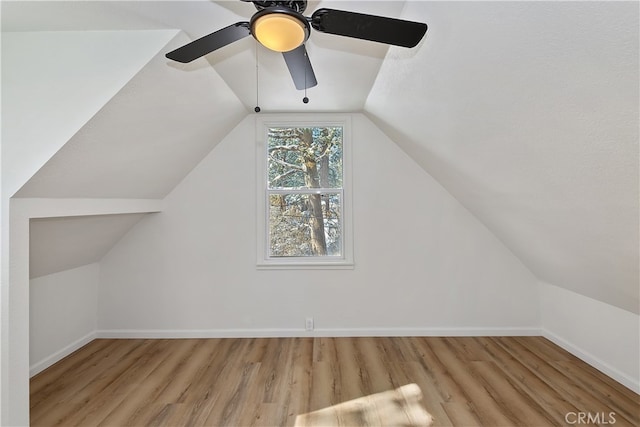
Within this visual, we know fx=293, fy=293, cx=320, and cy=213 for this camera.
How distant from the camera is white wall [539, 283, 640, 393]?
217cm

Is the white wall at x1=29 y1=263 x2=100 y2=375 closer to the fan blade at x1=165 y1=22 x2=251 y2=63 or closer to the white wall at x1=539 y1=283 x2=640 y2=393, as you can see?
the fan blade at x1=165 y1=22 x2=251 y2=63

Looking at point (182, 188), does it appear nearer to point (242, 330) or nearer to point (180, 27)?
point (242, 330)

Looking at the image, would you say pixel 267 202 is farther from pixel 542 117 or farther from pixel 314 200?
pixel 542 117

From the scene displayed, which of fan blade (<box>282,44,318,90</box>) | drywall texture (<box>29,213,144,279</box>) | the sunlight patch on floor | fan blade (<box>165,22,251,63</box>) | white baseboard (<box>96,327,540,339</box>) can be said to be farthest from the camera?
white baseboard (<box>96,327,540,339</box>)

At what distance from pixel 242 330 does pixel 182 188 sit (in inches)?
63.4

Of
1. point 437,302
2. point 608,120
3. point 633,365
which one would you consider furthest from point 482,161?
point 633,365

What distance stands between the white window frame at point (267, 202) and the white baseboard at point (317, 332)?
674 millimetres

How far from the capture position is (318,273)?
3094 mm

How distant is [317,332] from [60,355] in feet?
7.74

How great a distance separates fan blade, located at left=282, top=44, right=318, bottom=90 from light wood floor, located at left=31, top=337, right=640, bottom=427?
207cm

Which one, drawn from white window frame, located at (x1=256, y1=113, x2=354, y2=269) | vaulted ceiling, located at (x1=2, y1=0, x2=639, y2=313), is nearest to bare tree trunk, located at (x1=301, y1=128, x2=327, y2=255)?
white window frame, located at (x1=256, y1=113, x2=354, y2=269)

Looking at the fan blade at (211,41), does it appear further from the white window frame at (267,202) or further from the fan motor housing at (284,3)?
the white window frame at (267,202)

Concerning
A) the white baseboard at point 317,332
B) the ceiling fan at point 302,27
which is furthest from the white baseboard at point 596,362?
the ceiling fan at point 302,27

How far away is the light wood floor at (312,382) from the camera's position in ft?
6.32
